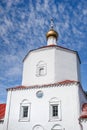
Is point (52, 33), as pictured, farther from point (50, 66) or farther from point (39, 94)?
point (39, 94)

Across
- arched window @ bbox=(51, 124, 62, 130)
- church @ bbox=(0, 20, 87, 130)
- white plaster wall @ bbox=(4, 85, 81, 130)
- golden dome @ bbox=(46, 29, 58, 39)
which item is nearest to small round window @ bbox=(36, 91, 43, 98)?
church @ bbox=(0, 20, 87, 130)

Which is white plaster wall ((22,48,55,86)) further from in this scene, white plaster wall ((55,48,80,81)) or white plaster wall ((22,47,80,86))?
white plaster wall ((55,48,80,81))

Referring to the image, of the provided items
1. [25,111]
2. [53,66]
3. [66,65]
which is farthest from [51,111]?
[66,65]

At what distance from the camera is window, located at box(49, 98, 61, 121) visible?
17672 millimetres

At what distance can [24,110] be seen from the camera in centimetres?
1920

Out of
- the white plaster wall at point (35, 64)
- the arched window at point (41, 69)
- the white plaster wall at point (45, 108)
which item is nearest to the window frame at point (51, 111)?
the white plaster wall at point (45, 108)

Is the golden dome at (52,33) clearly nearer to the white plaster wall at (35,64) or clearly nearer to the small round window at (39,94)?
the white plaster wall at (35,64)

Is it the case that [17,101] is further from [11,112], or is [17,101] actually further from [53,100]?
[53,100]

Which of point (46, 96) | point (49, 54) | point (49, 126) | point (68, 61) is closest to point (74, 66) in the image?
point (68, 61)

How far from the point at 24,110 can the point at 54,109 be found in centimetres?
305

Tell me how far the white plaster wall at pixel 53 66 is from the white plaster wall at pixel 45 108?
50.2 inches

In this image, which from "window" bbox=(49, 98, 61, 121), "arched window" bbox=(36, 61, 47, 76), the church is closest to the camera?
the church

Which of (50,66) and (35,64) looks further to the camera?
(35,64)

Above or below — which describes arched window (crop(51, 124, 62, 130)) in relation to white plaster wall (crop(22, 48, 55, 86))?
below
